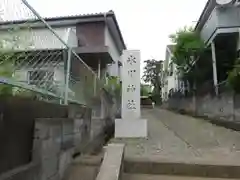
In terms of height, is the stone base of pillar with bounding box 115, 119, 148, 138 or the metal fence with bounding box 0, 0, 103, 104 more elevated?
the metal fence with bounding box 0, 0, 103, 104

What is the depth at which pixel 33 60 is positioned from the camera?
122 inches

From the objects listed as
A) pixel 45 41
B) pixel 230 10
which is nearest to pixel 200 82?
pixel 230 10

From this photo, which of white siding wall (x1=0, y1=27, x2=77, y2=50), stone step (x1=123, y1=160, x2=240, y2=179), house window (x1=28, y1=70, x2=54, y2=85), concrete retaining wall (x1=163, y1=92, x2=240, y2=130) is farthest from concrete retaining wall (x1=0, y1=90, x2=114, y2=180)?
concrete retaining wall (x1=163, y1=92, x2=240, y2=130)

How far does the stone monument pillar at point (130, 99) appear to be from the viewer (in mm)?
6680

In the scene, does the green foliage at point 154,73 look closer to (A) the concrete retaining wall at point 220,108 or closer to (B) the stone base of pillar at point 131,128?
(A) the concrete retaining wall at point 220,108

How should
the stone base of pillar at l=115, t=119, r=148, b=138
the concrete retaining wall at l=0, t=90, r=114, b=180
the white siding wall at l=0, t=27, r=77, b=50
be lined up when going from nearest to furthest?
1. the concrete retaining wall at l=0, t=90, r=114, b=180
2. the white siding wall at l=0, t=27, r=77, b=50
3. the stone base of pillar at l=115, t=119, r=148, b=138

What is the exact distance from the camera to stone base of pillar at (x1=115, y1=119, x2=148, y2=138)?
6617 millimetres

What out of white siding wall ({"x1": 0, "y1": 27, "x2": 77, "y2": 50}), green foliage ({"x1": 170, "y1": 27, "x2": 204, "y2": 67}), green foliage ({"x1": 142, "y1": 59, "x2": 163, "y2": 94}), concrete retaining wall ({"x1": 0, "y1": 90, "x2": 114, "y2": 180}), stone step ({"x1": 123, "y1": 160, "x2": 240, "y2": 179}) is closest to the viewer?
concrete retaining wall ({"x1": 0, "y1": 90, "x2": 114, "y2": 180})

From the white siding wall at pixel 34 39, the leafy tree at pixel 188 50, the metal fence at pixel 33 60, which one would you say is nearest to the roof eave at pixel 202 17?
the leafy tree at pixel 188 50

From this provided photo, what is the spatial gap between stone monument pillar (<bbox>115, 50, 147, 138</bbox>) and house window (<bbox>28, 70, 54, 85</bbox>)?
11.1 ft

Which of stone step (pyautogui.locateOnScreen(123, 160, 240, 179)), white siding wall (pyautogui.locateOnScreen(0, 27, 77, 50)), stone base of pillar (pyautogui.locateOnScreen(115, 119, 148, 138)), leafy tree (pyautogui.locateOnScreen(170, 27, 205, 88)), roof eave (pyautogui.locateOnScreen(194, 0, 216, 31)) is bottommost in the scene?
stone step (pyautogui.locateOnScreen(123, 160, 240, 179))

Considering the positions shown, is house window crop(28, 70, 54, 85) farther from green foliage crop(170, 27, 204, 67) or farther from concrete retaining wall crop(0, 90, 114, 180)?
green foliage crop(170, 27, 204, 67)

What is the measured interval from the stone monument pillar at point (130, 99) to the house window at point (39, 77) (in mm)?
3370

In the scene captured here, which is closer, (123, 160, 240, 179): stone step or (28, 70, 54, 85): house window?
(28, 70, 54, 85): house window
